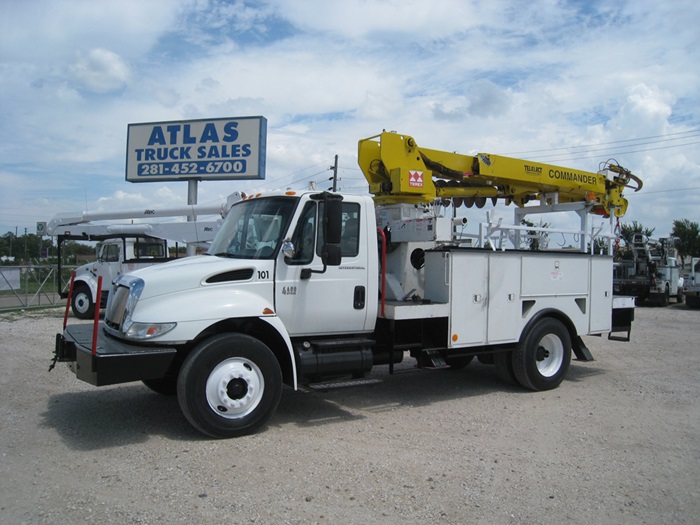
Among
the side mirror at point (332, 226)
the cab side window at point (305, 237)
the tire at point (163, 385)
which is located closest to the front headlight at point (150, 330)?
the cab side window at point (305, 237)

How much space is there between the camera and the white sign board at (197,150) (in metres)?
20.8

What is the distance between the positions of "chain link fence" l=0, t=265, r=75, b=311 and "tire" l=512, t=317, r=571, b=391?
16.6m

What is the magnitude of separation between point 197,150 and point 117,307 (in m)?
16.2

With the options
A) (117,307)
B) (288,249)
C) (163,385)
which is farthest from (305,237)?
(163,385)

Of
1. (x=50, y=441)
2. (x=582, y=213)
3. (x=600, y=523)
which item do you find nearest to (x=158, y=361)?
(x=50, y=441)

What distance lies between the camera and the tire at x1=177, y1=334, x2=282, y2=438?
5523mm

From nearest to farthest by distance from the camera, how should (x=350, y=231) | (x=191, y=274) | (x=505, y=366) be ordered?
1. (x=191, y=274)
2. (x=350, y=231)
3. (x=505, y=366)

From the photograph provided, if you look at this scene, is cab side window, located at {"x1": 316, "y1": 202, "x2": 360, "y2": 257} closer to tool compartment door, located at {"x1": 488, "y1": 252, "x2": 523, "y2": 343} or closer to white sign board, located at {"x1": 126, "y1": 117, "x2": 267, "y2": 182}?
tool compartment door, located at {"x1": 488, "y1": 252, "x2": 523, "y2": 343}

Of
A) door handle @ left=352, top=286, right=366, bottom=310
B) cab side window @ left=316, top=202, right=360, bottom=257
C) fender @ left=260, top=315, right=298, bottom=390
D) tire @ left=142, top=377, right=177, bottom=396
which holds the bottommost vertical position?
tire @ left=142, top=377, right=177, bottom=396

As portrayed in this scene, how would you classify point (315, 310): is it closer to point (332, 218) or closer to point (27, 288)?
point (332, 218)

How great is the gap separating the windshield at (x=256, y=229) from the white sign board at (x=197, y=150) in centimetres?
1452

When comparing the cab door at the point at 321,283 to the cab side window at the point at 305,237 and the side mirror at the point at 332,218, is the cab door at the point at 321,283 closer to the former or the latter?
the cab side window at the point at 305,237

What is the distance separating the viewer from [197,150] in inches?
840

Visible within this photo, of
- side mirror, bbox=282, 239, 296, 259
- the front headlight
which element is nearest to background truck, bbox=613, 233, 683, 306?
side mirror, bbox=282, 239, 296, 259
